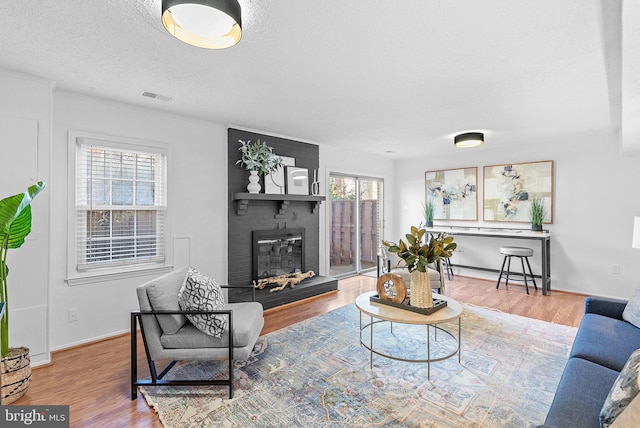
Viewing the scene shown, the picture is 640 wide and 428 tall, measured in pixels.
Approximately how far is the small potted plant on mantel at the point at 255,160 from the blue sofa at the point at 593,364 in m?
3.58

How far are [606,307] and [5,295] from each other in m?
4.57

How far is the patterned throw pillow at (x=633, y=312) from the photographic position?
228 cm

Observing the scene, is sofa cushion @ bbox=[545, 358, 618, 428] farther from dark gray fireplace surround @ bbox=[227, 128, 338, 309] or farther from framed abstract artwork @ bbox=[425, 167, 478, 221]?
framed abstract artwork @ bbox=[425, 167, 478, 221]

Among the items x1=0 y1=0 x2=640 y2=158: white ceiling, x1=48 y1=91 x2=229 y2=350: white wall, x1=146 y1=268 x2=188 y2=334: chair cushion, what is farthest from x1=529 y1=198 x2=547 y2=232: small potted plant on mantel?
x1=146 y1=268 x2=188 y2=334: chair cushion

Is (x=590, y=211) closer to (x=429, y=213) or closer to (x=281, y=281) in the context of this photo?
(x=429, y=213)

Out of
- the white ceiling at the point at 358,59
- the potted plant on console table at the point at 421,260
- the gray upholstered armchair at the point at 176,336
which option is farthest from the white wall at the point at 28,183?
the potted plant on console table at the point at 421,260

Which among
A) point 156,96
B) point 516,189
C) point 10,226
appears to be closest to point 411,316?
point 10,226

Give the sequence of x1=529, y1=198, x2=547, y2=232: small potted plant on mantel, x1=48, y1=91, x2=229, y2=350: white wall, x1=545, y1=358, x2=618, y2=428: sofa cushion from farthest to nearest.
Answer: x1=529, y1=198, x2=547, y2=232: small potted plant on mantel → x1=48, y1=91, x2=229, y2=350: white wall → x1=545, y1=358, x2=618, y2=428: sofa cushion

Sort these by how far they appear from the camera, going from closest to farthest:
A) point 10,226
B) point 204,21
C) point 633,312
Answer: point 204,21 < point 10,226 < point 633,312

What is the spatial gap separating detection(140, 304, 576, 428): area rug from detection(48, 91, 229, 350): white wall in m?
1.30

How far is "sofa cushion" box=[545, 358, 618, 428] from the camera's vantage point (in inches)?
52.3

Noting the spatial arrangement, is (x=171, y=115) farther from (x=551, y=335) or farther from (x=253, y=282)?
(x=551, y=335)

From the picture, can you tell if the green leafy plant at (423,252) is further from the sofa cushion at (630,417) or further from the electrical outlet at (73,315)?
the electrical outlet at (73,315)

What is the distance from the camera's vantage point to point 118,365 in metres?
2.67
